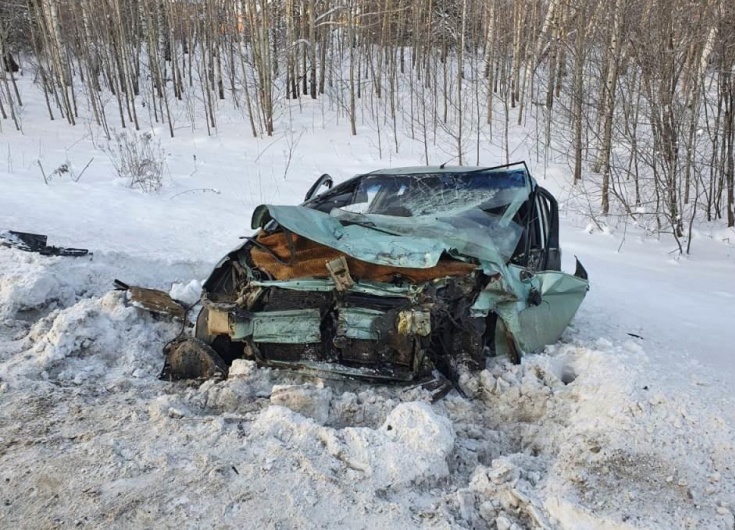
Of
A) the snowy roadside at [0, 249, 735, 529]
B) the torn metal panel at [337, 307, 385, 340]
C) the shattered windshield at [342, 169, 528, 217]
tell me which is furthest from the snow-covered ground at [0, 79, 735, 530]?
the shattered windshield at [342, 169, 528, 217]

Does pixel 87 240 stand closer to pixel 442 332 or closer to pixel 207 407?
pixel 207 407

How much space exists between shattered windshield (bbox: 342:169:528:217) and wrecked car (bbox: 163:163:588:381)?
0.21m

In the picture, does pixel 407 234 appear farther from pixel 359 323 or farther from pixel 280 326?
pixel 280 326

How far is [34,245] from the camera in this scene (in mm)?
6094

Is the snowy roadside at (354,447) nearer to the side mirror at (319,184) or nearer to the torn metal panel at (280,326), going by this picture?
the torn metal panel at (280,326)

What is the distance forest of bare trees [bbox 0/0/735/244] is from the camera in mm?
10094

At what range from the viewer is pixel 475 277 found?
3.67 metres

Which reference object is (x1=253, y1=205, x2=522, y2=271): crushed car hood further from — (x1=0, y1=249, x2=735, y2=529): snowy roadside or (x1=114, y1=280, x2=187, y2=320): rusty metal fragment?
(x1=114, y1=280, x2=187, y2=320): rusty metal fragment

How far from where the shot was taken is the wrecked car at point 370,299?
3.51 meters

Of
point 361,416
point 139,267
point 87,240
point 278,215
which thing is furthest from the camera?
point 87,240

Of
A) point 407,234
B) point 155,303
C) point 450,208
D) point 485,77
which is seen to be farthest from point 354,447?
point 485,77

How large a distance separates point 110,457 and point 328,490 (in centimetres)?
116

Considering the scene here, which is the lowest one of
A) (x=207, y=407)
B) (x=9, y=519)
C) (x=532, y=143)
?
(x=532, y=143)

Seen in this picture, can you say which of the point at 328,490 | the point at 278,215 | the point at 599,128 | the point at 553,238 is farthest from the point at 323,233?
the point at 599,128
